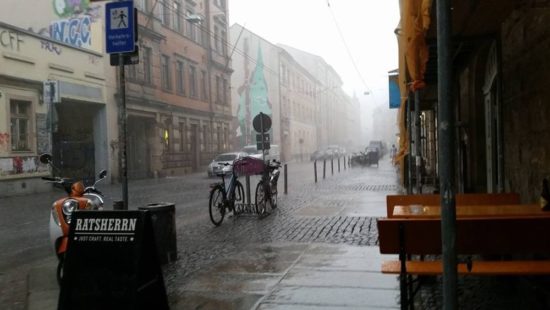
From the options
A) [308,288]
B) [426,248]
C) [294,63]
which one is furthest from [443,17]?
[294,63]

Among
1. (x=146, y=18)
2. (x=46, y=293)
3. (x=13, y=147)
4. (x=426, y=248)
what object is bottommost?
(x=46, y=293)

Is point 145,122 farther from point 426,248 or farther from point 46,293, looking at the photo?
point 426,248

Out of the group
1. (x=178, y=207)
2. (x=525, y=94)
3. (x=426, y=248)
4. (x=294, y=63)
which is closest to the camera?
(x=426, y=248)

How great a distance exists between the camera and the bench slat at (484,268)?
14.1 ft

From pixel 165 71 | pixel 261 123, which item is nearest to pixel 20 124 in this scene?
pixel 261 123

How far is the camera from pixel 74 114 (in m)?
27.2

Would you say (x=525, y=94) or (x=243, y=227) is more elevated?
(x=525, y=94)

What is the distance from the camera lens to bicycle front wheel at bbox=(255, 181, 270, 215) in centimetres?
1232

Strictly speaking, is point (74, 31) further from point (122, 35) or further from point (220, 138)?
point (122, 35)

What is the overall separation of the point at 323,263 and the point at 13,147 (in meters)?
17.3

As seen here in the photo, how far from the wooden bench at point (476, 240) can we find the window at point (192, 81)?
35235mm

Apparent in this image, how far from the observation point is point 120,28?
21.8 feet

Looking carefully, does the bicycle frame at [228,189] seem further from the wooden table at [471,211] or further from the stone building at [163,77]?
the stone building at [163,77]

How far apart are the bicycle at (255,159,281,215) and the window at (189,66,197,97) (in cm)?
2627
